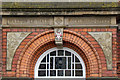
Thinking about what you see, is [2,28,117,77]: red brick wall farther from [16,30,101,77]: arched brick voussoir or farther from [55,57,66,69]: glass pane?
[55,57,66,69]: glass pane

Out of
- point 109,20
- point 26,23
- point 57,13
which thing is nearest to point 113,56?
point 109,20

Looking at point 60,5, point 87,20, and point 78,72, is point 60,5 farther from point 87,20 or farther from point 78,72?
point 78,72

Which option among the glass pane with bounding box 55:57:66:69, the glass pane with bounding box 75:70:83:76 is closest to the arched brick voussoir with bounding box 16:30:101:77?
the glass pane with bounding box 75:70:83:76

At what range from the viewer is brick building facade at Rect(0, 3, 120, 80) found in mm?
8461

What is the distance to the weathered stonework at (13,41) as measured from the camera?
28.1 feet

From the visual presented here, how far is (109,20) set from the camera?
8.62 meters

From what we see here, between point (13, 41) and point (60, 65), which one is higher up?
point (13, 41)

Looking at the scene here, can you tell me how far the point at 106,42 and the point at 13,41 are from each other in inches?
121

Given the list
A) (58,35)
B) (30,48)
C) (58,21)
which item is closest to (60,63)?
(58,35)

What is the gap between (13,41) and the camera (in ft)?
28.3

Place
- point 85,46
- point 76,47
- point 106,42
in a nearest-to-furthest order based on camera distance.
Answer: point 106,42
point 85,46
point 76,47

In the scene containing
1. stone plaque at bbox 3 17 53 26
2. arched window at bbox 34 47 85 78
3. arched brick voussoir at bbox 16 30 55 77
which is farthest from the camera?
arched window at bbox 34 47 85 78

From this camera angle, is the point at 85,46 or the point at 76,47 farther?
the point at 76,47

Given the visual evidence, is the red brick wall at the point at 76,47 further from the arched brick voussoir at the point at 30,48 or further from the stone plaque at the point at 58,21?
the stone plaque at the point at 58,21
